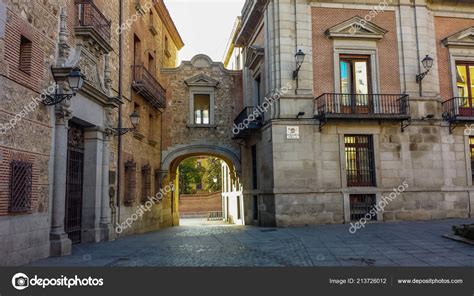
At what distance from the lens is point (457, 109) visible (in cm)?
1559

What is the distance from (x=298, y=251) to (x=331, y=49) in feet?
29.3

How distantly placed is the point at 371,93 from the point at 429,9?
4.26 metres

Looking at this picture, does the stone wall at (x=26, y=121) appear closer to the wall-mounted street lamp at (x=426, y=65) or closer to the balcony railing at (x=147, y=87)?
the balcony railing at (x=147, y=87)

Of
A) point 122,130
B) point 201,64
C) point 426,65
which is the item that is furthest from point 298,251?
point 201,64

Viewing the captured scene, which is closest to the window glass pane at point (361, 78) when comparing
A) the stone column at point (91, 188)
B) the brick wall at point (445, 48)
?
the brick wall at point (445, 48)

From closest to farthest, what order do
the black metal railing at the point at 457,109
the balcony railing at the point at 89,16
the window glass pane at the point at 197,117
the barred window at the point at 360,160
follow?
the balcony railing at the point at 89,16 < the barred window at the point at 360,160 < the black metal railing at the point at 457,109 < the window glass pane at the point at 197,117

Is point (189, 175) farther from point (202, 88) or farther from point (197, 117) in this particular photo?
point (202, 88)

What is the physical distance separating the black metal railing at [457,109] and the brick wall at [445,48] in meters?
0.36

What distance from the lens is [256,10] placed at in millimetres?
16875

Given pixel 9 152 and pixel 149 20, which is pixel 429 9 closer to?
pixel 149 20

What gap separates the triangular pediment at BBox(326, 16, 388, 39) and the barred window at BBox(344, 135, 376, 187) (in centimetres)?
369

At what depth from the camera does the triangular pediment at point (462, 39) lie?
16.0 metres

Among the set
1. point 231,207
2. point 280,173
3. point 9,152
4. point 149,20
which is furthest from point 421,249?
point 231,207

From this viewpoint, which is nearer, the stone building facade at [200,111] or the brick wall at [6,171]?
the brick wall at [6,171]
